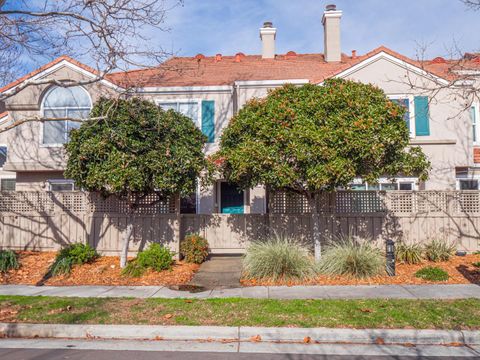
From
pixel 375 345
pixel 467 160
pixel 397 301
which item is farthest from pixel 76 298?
pixel 467 160

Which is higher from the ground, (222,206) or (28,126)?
(28,126)

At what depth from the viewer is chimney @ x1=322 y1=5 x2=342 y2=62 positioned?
20953mm

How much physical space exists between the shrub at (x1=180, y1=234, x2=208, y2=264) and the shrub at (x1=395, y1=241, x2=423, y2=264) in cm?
557

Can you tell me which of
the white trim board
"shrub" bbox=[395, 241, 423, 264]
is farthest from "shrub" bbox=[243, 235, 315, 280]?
the white trim board

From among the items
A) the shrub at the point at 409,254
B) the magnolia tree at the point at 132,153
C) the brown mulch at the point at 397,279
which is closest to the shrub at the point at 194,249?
the magnolia tree at the point at 132,153

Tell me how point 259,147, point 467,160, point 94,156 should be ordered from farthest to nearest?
point 467,160 < point 94,156 < point 259,147

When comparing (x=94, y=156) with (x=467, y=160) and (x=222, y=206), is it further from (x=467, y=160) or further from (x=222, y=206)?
(x=467, y=160)

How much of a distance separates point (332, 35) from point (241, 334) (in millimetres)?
17664

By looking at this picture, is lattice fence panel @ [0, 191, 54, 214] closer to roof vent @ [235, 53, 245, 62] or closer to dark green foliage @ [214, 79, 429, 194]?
dark green foliage @ [214, 79, 429, 194]

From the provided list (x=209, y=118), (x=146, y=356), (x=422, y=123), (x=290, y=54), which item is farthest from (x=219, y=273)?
(x=290, y=54)

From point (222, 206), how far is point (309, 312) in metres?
9.61

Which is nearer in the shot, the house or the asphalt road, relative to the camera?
the asphalt road

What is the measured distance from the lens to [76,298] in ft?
28.7

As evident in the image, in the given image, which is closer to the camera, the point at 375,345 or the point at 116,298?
the point at 375,345
